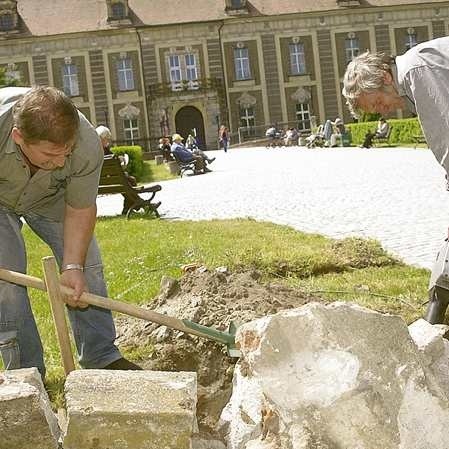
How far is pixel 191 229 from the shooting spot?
10805 millimetres

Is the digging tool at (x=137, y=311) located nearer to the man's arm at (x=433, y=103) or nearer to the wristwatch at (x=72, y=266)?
the wristwatch at (x=72, y=266)

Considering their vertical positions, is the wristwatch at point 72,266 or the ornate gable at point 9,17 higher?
the ornate gable at point 9,17

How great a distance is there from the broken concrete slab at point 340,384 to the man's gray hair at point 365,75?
1.33 m

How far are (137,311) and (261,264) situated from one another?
3432 mm

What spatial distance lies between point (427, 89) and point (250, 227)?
22.4 feet

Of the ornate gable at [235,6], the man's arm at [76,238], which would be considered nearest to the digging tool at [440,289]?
the man's arm at [76,238]

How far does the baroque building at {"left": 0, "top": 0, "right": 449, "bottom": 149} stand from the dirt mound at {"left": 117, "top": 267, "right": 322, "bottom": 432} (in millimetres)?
42323

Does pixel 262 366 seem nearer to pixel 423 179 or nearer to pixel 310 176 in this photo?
pixel 423 179

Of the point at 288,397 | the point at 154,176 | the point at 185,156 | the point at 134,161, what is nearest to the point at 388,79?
the point at 288,397

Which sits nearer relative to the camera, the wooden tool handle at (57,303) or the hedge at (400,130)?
the wooden tool handle at (57,303)

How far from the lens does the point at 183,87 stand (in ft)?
159

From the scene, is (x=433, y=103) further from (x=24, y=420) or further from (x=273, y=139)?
(x=273, y=139)

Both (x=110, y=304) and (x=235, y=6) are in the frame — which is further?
(x=235, y=6)

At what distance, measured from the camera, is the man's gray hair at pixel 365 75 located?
3.85 m
